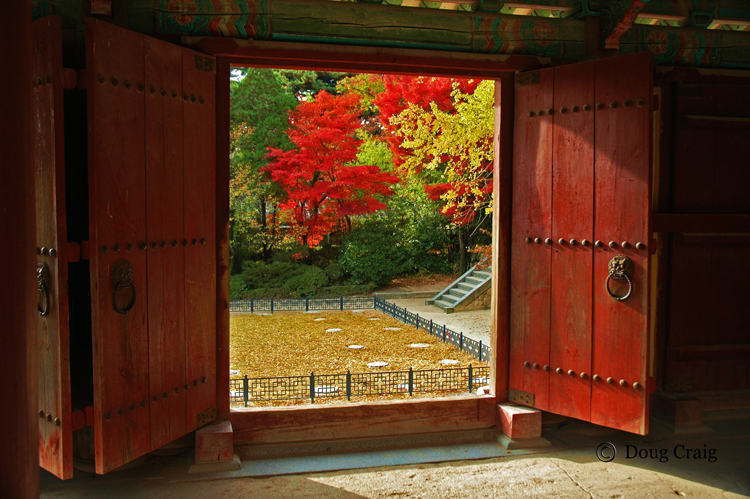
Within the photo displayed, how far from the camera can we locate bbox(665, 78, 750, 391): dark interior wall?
402 cm

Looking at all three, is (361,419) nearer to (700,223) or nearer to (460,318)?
(700,223)

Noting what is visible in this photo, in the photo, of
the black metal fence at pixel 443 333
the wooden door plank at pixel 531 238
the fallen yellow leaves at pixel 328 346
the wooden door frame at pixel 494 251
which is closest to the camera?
the wooden door frame at pixel 494 251

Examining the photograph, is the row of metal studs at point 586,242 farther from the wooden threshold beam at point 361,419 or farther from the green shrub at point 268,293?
the green shrub at point 268,293

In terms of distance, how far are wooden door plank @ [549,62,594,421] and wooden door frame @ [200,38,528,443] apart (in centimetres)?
36

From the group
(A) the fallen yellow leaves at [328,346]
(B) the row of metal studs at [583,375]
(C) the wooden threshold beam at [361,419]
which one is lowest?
(A) the fallen yellow leaves at [328,346]

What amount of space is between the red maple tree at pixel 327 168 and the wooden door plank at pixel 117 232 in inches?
381

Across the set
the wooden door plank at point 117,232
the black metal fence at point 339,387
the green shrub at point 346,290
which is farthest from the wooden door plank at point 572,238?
the green shrub at point 346,290

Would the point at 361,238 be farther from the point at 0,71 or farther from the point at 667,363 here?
the point at 0,71

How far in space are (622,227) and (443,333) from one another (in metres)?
5.62

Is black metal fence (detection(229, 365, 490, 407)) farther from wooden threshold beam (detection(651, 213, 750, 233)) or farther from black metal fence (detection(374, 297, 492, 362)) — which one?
wooden threshold beam (detection(651, 213, 750, 233))

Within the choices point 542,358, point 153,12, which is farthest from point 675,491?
point 153,12

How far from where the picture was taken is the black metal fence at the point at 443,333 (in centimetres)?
746

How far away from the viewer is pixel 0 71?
1.09 metres

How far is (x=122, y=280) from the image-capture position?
9.33ft
